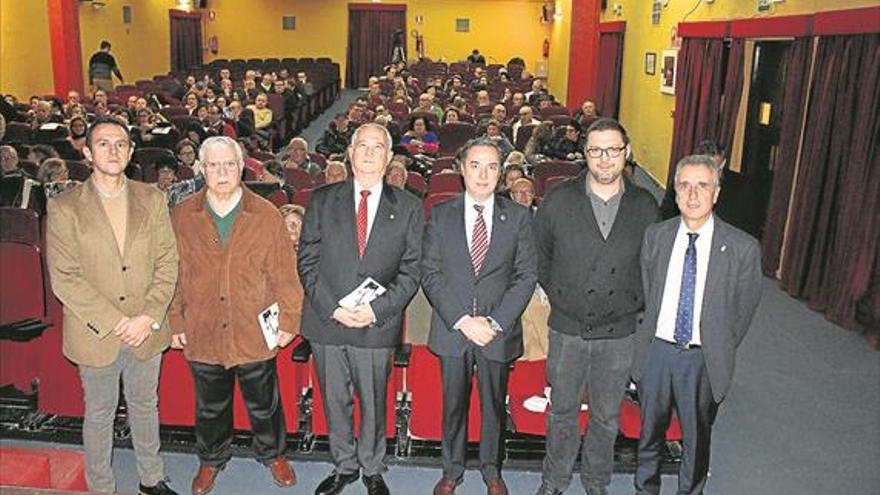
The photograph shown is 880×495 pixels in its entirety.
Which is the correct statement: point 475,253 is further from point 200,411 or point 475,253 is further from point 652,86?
point 652,86

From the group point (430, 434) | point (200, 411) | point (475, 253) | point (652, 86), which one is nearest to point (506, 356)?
point (475, 253)

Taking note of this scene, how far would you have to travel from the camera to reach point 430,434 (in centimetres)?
378

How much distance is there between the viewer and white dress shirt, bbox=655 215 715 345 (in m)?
2.90

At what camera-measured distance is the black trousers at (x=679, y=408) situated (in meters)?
2.97

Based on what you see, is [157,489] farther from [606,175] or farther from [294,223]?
[606,175]

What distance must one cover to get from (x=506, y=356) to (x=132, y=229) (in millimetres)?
1590

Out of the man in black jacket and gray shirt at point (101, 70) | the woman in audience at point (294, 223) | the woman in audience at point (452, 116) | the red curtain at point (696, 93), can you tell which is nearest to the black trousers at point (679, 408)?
the woman in audience at point (294, 223)

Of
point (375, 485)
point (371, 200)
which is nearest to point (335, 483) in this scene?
point (375, 485)

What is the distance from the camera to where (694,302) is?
2900 millimetres

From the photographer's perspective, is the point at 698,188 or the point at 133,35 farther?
the point at 133,35

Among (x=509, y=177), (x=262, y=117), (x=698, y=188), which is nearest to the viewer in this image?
(x=698, y=188)

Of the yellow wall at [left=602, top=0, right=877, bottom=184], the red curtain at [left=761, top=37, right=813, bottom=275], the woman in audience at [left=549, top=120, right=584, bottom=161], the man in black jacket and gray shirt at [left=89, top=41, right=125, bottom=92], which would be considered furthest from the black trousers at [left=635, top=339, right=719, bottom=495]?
the man in black jacket and gray shirt at [left=89, top=41, right=125, bottom=92]

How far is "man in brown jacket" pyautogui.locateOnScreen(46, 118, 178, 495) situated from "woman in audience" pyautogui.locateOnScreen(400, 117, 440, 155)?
576 cm

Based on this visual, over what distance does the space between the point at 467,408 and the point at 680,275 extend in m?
1.05
